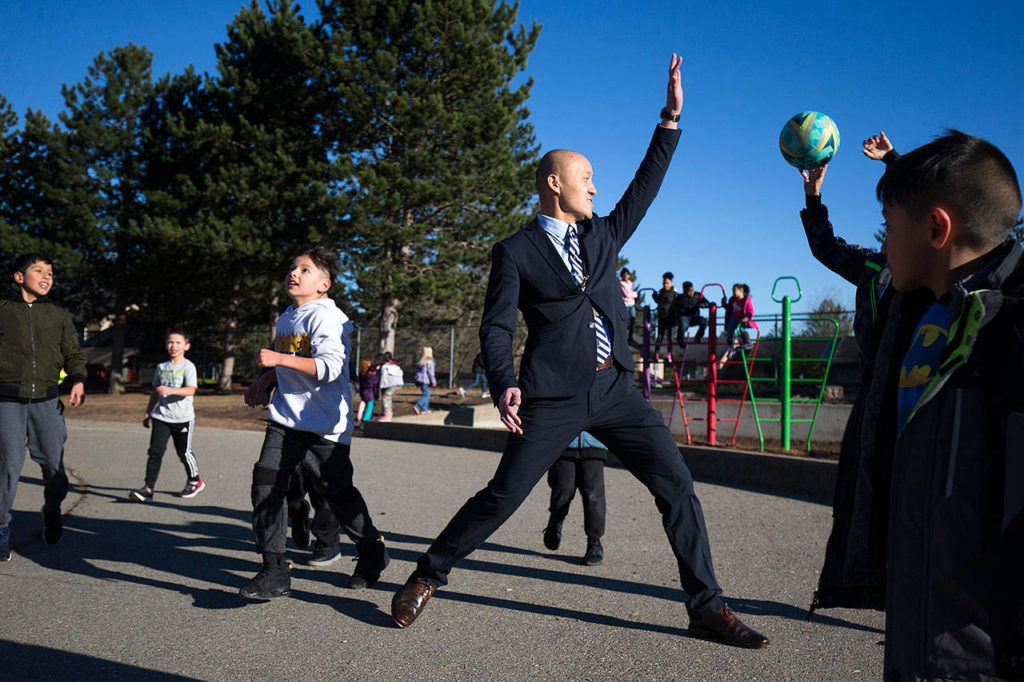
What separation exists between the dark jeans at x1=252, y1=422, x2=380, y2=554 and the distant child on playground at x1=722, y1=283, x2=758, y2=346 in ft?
33.7

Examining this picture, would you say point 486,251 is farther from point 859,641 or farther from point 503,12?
point 859,641

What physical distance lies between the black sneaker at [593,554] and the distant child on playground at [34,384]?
11.3 ft

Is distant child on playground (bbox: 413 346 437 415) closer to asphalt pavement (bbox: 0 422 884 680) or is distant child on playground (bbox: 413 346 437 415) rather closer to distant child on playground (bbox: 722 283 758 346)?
distant child on playground (bbox: 722 283 758 346)

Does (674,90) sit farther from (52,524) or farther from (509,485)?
(52,524)

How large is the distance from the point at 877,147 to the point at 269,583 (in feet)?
11.2

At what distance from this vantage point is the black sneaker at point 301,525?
5234 mm

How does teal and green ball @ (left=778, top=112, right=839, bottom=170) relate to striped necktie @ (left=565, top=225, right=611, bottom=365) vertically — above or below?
above

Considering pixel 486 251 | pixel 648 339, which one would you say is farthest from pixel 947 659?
pixel 486 251

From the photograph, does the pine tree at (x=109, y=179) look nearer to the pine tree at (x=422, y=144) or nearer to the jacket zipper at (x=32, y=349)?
the pine tree at (x=422, y=144)

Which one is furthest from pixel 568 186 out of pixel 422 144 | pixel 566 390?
pixel 422 144

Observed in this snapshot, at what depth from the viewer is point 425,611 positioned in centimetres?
409

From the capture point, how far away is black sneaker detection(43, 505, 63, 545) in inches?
214

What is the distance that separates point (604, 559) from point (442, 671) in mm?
2164

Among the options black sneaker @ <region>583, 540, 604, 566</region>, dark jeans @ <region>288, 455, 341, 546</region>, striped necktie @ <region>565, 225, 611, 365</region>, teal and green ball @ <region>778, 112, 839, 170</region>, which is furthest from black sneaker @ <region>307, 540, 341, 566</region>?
teal and green ball @ <region>778, 112, 839, 170</region>
